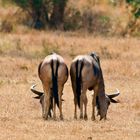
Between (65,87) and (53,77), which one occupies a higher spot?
(53,77)

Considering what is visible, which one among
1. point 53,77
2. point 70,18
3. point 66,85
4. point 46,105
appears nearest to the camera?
point 53,77

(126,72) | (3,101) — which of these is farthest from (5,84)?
(126,72)

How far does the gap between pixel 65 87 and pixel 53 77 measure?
16.9ft

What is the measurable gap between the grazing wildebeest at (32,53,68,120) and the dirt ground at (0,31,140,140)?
40 centimetres

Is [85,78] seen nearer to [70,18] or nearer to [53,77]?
[53,77]

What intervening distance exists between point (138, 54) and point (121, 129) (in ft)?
48.9

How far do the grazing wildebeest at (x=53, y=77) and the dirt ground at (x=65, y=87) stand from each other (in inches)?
15.7

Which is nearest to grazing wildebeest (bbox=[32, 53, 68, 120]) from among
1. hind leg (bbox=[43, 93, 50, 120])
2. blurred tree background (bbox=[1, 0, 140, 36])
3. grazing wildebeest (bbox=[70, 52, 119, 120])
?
hind leg (bbox=[43, 93, 50, 120])

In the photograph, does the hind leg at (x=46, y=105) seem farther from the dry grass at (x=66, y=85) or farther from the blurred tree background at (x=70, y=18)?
the blurred tree background at (x=70, y=18)

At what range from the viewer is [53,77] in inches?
546

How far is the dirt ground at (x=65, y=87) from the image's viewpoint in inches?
486

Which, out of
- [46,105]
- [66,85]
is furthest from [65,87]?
[46,105]

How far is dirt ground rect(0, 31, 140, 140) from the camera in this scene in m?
12.4

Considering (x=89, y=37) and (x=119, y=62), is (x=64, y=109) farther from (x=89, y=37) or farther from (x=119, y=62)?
(x=89, y=37)
